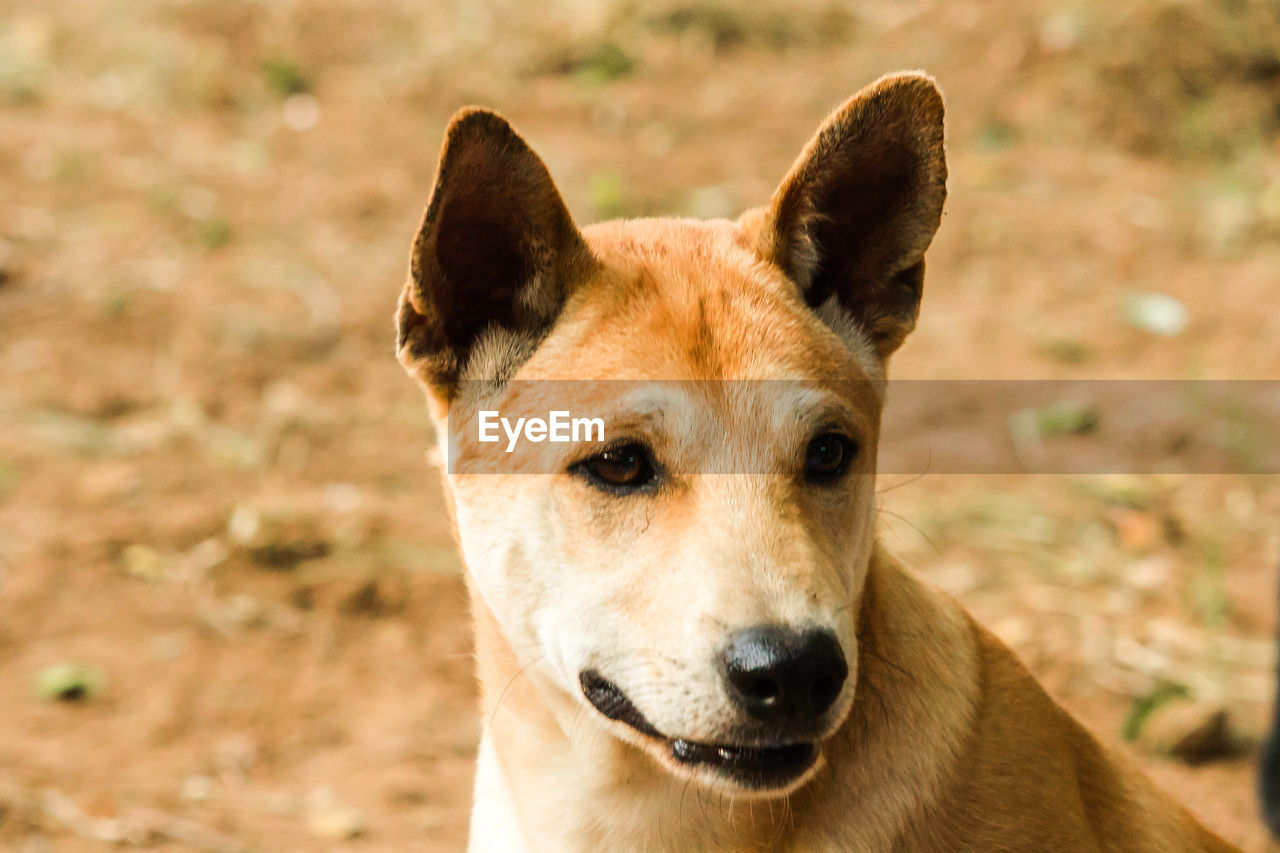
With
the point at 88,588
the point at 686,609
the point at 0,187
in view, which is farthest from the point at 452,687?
the point at 0,187

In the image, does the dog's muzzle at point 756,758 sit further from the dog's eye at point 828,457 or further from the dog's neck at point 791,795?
the dog's eye at point 828,457

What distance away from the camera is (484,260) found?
112 inches

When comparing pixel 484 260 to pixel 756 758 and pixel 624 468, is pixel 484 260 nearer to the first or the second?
pixel 624 468

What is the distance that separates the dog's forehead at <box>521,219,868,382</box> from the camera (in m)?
2.66

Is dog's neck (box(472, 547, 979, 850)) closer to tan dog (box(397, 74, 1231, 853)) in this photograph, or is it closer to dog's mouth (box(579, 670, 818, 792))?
tan dog (box(397, 74, 1231, 853))

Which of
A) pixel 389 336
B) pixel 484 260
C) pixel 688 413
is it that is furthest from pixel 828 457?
pixel 389 336

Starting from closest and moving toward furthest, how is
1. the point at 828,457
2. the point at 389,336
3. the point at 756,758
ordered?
the point at 756,758
the point at 828,457
the point at 389,336

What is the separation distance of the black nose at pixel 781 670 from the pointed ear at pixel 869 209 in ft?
3.26

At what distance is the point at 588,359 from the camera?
8.95 feet

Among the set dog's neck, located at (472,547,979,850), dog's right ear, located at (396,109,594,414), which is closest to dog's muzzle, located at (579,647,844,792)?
dog's neck, located at (472,547,979,850)

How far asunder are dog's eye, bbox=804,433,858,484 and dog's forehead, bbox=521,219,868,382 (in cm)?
14

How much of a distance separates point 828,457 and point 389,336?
186 inches

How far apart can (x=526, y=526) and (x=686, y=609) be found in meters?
0.49

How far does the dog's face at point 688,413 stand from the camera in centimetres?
234
